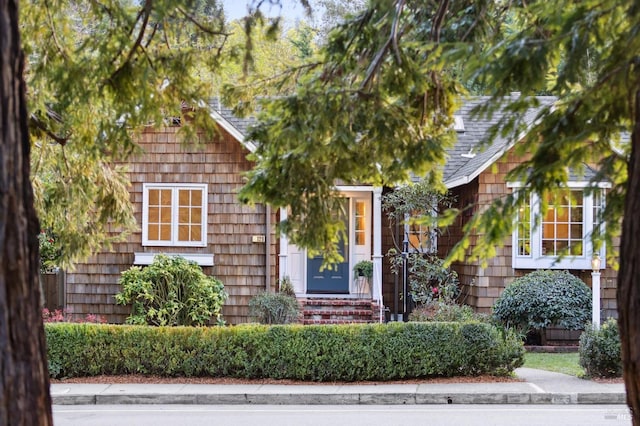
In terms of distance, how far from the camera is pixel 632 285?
494 cm

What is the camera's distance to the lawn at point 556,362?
15273mm

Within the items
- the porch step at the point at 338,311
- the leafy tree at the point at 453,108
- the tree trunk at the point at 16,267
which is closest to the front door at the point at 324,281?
the porch step at the point at 338,311

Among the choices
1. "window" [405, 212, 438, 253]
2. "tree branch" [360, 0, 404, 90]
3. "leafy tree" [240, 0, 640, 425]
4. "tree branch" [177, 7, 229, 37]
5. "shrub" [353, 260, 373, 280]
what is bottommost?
"shrub" [353, 260, 373, 280]

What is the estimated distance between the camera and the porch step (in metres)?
19.6

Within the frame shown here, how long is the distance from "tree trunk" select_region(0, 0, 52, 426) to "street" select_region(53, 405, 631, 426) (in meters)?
6.75

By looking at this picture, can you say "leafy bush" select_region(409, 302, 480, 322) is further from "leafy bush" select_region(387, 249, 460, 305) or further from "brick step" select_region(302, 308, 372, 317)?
"brick step" select_region(302, 308, 372, 317)

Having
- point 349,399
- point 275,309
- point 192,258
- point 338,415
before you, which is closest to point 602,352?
point 349,399

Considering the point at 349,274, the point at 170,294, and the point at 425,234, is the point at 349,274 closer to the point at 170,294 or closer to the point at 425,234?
the point at 425,234

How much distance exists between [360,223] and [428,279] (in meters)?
3.11

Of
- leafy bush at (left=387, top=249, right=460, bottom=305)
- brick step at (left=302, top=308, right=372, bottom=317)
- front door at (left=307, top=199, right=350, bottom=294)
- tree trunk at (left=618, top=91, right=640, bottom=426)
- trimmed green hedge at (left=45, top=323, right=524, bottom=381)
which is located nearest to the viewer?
tree trunk at (left=618, top=91, right=640, bottom=426)

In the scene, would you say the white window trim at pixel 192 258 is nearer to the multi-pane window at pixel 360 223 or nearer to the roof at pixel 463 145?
the roof at pixel 463 145

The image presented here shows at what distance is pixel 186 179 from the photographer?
19609 millimetres

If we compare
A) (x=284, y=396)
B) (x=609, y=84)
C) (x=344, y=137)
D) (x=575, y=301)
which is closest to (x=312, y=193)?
(x=344, y=137)

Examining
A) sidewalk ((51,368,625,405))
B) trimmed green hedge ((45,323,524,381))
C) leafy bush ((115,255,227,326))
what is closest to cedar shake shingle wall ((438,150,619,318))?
trimmed green hedge ((45,323,524,381))
